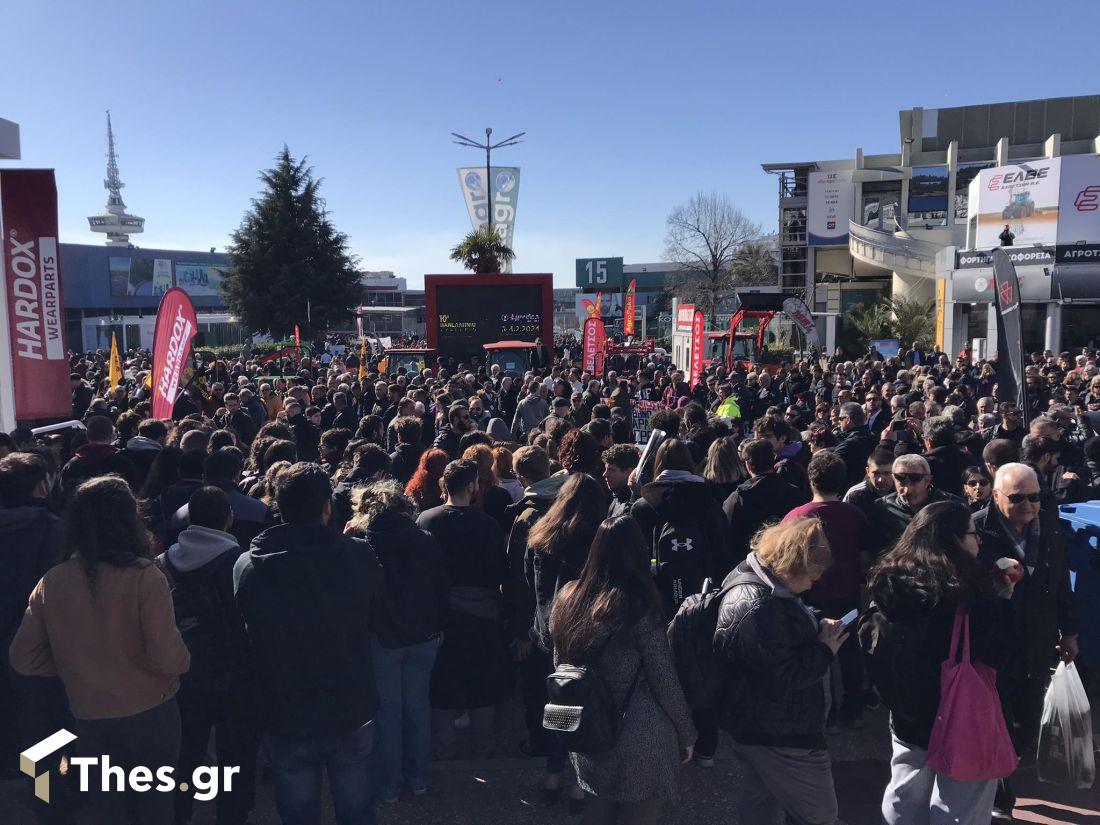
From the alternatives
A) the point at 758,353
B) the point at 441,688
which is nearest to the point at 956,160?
the point at 758,353

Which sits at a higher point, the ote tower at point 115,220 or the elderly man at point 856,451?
the ote tower at point 115,220

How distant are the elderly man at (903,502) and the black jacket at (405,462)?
3733mm

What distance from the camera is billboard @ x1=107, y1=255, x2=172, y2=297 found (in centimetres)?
5791

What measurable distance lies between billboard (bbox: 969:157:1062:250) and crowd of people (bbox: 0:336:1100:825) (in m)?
29.9

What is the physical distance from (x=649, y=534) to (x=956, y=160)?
53.0m

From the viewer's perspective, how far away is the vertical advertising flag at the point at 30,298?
7773 millimetres

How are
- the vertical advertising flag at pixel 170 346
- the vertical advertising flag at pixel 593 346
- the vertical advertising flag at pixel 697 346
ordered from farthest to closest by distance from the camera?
1. the vertical advertising flag at pixel 593 346
2. the vertical advertising flag at pixel 697 346
3. the vertical advertising flag at pixel 170 346

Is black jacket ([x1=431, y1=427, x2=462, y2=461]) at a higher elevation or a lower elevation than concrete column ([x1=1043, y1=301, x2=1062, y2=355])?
lower

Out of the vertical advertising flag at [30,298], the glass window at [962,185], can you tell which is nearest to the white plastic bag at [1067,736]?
the vertical advertising flag at [30,298]

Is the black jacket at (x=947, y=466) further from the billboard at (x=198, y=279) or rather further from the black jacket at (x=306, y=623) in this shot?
the billboard at (x=198, y=279)

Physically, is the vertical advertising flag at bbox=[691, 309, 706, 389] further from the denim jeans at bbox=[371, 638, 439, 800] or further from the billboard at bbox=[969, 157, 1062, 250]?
the billboard at bbox=[969, 157, 1062, 250]

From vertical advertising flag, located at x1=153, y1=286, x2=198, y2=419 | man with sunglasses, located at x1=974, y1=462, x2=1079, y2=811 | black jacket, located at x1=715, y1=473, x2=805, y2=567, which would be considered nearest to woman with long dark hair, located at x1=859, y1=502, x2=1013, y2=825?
man with sunglasses, located at x1=974, y1=462, x2=1079, y2=811

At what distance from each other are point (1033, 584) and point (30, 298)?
8.66m

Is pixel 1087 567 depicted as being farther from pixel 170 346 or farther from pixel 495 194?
pixel 495 194
